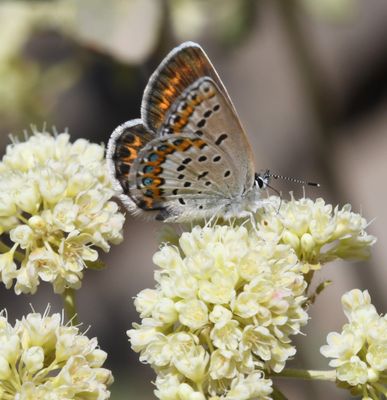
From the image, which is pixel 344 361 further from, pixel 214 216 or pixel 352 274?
pixel 352 274

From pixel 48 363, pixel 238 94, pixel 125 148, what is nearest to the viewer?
pixel 48 363

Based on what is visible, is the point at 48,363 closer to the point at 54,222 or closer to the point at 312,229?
the point at 54,222

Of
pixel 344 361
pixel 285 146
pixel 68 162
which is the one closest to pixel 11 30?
pixel 68 162

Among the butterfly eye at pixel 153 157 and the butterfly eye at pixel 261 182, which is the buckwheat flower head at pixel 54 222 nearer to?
the butterfly eye at pixel 153 157

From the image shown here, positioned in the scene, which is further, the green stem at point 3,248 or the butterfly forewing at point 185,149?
the green stem at point 3,248

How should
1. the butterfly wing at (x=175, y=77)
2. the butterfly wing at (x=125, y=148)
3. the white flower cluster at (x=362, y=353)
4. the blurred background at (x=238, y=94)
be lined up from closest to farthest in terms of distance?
the white flower cluster at (x=362, y=353) → the butterfly wing at (x=175, y=77) → the butterfly wing at (x=125, y=148) → the blurred background at (x=238, y=94)

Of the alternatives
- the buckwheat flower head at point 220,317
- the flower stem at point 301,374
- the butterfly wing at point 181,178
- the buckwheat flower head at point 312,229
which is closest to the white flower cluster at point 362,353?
the flower stem at point 301,374

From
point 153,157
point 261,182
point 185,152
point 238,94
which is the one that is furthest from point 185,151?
point 238,94

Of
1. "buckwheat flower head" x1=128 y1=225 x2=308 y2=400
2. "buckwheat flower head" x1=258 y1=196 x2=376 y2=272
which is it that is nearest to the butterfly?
"buckwheat flower head" x1=258 y1=196 x2=376 y2=272
